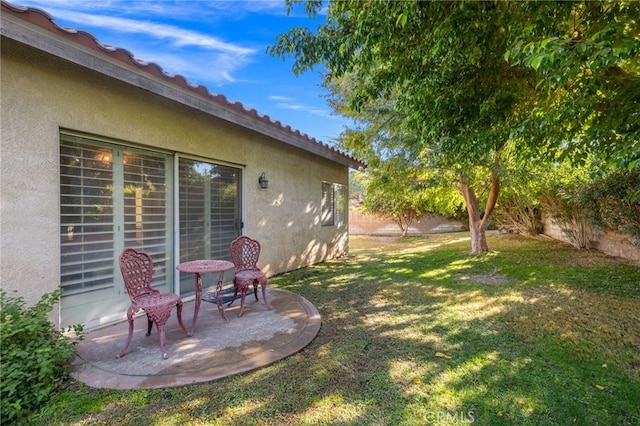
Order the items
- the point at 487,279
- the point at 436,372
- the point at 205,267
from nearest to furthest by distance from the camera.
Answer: the point at 436,372
the point at 205,267
the point at 487,279

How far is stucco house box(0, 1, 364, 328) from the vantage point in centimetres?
316

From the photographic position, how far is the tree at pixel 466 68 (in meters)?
3.17

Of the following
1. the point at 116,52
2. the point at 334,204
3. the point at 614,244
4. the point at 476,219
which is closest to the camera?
the point at 116,52

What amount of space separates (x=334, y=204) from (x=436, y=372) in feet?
24.0

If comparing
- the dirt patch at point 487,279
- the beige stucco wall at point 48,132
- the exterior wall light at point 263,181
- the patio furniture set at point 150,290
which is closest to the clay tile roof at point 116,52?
the beige stucco wall at point 48,132

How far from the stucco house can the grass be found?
163 cm

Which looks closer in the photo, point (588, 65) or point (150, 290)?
point (588, 65)

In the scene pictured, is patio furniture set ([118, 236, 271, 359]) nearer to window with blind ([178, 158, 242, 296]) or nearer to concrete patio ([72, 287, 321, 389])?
concrete patio ([72, 287, 321, 389])

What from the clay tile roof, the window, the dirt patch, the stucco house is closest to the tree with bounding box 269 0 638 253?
the clay tile roof

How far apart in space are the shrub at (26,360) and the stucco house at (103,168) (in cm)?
78

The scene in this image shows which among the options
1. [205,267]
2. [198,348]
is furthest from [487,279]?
[198,348]

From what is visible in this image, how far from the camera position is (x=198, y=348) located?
11.2 feet

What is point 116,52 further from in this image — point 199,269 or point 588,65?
point 588,65

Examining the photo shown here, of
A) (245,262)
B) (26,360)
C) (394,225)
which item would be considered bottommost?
(26,360)
